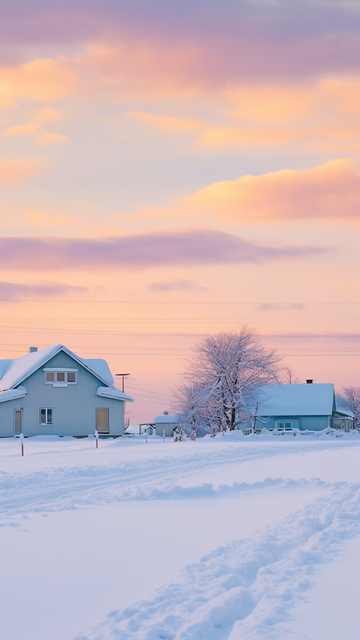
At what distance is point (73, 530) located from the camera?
37.5ft

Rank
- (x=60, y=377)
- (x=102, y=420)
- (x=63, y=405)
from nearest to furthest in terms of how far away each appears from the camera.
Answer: (x=63, y=405) → (x=60, y=377) → (x=102, y=420)

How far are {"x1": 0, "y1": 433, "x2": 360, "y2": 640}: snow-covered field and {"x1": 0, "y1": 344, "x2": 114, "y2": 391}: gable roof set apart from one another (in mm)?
35502

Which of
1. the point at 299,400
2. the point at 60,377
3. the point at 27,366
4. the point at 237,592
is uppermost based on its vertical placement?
the point at 27,366

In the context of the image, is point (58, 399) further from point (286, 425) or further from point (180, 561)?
point (180, 561)

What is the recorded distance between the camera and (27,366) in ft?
179

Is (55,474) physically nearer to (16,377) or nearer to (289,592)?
(289,592)

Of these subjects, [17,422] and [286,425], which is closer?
[17,422]

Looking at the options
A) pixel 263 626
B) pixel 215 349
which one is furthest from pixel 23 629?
pixel 215 349

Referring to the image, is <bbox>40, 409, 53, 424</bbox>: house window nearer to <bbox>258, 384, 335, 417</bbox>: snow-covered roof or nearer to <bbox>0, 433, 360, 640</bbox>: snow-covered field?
<bbox>258, 384, 335, 417</bbox>: snow-covered roof

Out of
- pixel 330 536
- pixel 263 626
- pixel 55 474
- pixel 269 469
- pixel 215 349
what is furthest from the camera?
pixel 215 349

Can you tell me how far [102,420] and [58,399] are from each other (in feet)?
12.8

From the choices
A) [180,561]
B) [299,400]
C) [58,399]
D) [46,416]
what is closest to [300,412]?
[299,400]

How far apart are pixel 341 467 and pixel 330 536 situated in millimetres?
13535

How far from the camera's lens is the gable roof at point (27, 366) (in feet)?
173
